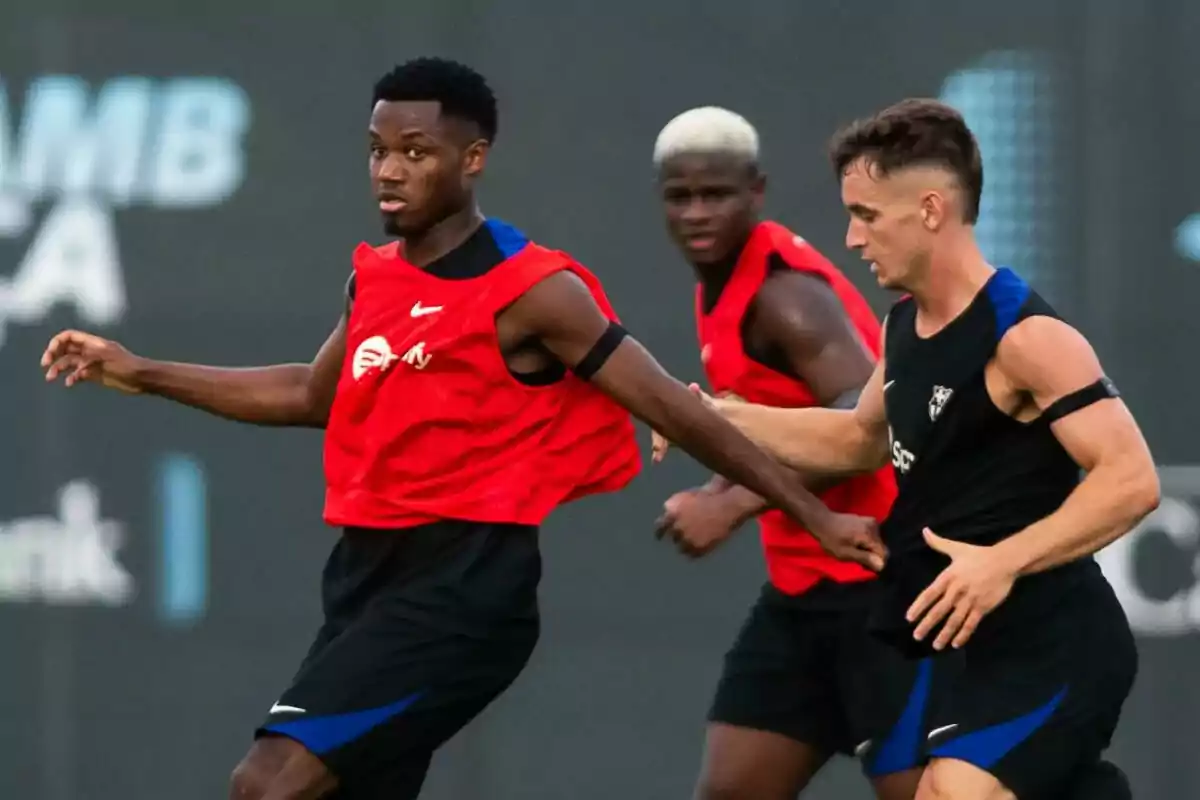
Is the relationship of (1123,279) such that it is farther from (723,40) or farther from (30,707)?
(30,707)

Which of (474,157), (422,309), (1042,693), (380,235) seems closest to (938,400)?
(1042,693)

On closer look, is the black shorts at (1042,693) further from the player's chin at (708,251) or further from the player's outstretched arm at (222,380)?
the player's outstretched arm at (222,380)

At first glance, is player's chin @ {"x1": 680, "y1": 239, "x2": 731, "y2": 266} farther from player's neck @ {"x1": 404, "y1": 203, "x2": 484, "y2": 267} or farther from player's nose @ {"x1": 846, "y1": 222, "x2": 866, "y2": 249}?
player's nose @ {"x1": 846, "y1": 222, "x2": 866, "y2": 249}

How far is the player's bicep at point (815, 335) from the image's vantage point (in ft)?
18.6

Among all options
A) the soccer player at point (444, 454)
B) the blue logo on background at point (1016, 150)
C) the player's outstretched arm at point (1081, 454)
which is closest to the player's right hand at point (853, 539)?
the soccer player at point (444, 454)

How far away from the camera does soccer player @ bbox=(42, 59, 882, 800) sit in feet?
17.1

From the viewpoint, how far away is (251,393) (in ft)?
19.1

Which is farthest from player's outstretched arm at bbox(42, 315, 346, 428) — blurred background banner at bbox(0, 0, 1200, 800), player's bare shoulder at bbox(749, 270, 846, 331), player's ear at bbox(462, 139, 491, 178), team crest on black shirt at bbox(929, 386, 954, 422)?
blurred background banner at bbox(0, 0, 1200, 800)

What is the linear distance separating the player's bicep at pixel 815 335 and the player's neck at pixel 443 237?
0.75 m

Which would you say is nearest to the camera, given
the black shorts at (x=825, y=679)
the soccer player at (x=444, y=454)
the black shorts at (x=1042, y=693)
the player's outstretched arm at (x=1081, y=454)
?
the player's outstretched arm at (x=1081, y=454)

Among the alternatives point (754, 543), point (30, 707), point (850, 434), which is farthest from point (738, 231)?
point (30, 707)

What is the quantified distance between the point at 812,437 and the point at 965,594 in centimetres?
90

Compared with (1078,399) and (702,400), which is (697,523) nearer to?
(702,400)

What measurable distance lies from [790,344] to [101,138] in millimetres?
2516
